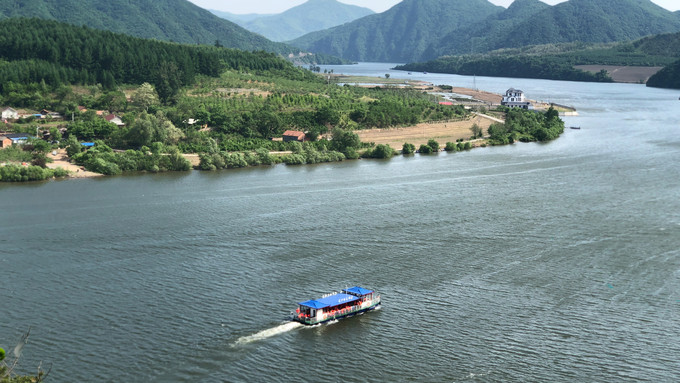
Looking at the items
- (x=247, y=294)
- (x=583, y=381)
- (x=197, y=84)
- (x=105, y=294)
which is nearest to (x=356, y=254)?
(x=247, y=294)

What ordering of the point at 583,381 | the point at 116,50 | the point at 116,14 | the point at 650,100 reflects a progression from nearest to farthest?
the point at 583,381 < the point at 116,50 < the point at 650,100 < the point at 116,14

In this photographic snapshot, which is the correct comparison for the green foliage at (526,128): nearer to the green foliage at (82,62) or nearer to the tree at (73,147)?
the green foliage at (82,62)

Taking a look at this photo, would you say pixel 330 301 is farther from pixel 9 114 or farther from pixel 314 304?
pixel 9 114

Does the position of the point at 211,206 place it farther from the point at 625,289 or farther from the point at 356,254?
the point at 625,289

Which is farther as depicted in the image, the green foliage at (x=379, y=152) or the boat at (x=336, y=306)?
the green foliage at (x=379, y=152)

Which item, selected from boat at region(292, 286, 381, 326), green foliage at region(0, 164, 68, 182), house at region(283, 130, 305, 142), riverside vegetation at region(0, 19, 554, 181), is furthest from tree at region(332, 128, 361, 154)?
boat at region(292, 286, 381, 326)

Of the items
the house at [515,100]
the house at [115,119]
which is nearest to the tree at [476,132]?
the house at [515,100]

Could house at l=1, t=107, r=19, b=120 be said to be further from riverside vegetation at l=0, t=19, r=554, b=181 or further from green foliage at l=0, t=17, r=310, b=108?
green foliage at l=0, t=17, r=310, b=108
